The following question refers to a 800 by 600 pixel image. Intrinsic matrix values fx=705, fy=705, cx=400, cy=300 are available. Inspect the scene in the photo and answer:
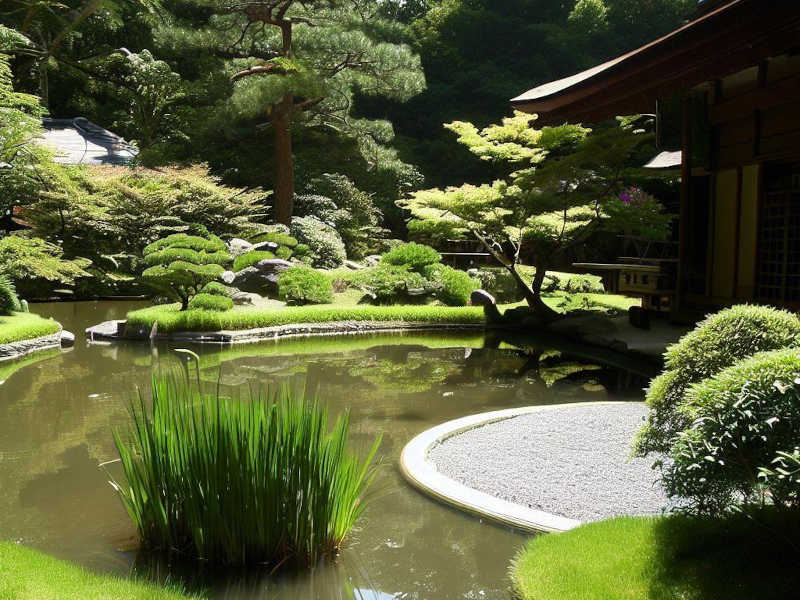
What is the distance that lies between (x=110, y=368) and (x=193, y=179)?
921 centimetres

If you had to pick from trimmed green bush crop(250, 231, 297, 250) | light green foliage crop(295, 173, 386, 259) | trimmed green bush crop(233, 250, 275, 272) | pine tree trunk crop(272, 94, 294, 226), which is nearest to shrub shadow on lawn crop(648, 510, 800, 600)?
trimmed green bush crop(233, 250, 275, 272)

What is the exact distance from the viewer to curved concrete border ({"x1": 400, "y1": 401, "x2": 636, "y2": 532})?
371 centimetres

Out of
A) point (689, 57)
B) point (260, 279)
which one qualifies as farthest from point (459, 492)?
point (260, 279)

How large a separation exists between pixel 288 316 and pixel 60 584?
9.03 m

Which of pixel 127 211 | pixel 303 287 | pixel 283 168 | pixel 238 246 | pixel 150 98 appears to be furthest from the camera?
pixel 150 98

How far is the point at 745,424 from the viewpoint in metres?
2.41

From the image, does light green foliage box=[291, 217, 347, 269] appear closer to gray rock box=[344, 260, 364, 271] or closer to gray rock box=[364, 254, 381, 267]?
gray rock box=[344, 260, 364, 271]

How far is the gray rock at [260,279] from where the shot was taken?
45.2ft

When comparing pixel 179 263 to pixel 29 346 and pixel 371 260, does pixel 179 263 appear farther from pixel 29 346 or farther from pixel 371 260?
pixel 371 260

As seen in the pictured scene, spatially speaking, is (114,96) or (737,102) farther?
(114,96)

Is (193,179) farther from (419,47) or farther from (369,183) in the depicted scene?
(419,47)

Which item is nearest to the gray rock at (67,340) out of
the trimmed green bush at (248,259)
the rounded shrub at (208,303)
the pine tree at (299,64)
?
the rounded shrub at (208,303)

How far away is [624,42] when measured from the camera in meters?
25.4

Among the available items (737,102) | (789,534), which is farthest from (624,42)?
(789,534)
